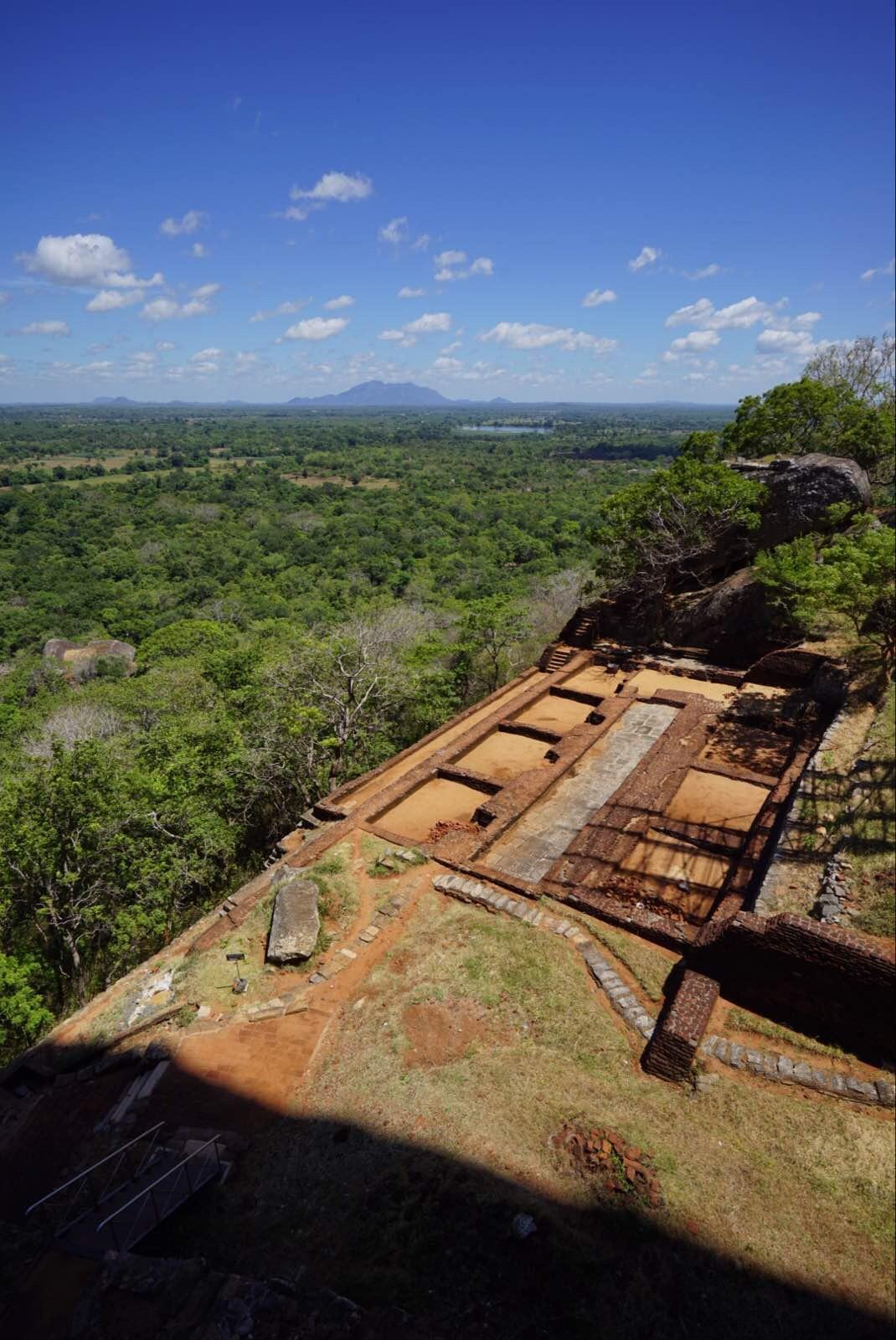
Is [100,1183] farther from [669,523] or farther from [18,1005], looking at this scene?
[669,523]

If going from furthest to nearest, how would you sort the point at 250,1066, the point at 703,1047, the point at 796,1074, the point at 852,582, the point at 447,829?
the point at 852,582 < the point at 447,829 < the point at 250,1066 < the point at 703,1047 < the point at 796,1074

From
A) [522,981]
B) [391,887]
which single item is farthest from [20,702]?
[522,981]

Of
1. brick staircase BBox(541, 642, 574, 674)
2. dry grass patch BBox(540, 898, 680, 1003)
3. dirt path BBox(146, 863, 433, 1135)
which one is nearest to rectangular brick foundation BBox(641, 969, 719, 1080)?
dry grass patch BBox(540, 898, 680, 1003)

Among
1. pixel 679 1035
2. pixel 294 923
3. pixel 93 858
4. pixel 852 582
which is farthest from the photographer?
pixel 852 582

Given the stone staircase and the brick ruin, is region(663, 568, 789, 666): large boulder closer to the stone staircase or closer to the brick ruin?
the brick ruin

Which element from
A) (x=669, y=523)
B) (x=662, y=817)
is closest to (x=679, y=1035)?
(x=662, y=817)

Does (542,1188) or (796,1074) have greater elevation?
(796,1074)
